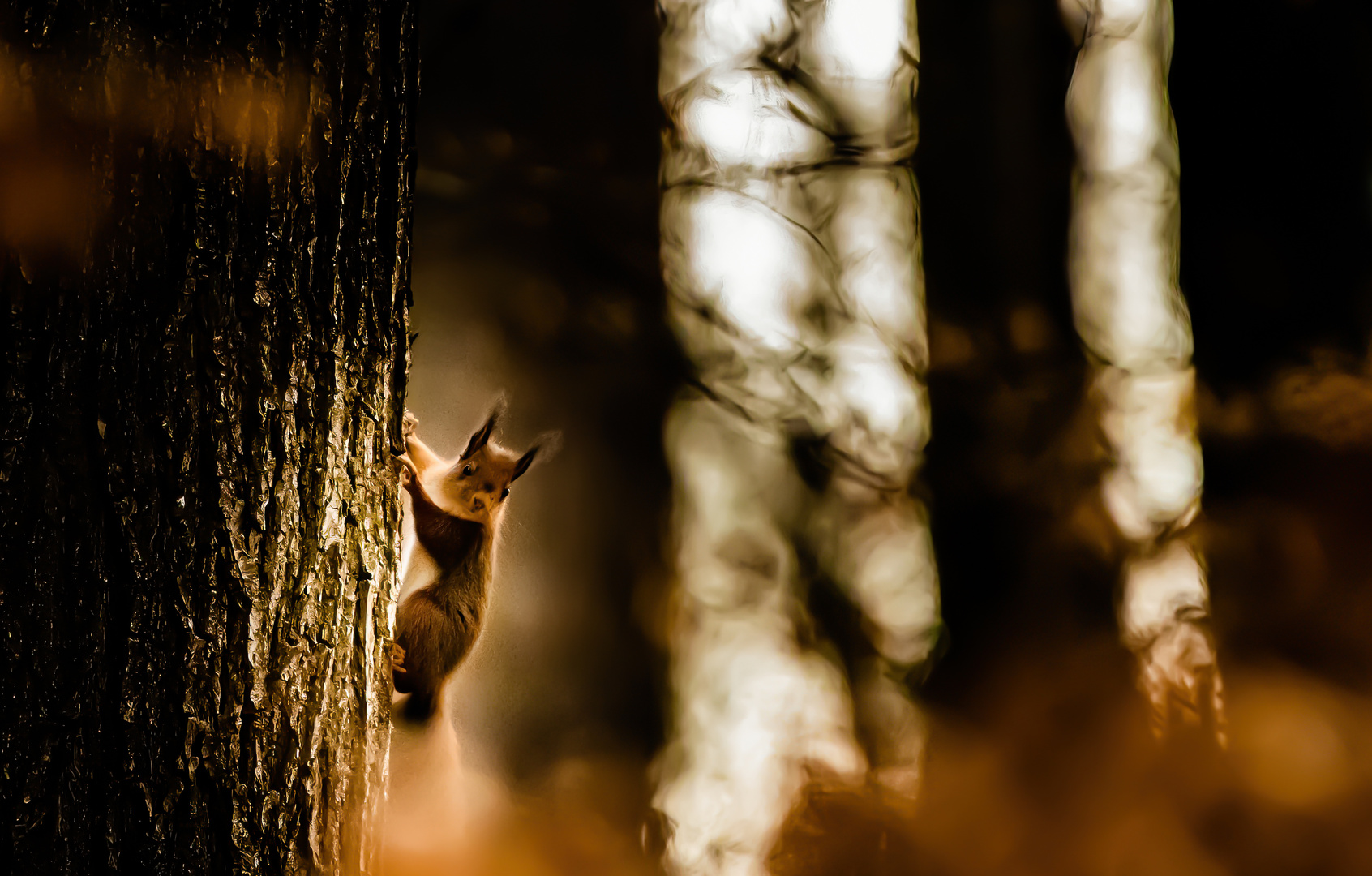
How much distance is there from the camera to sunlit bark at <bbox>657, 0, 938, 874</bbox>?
151 cm

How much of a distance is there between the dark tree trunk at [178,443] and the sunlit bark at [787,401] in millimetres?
901

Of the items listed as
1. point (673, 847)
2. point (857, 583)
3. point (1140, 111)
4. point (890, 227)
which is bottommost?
point (673, 847)

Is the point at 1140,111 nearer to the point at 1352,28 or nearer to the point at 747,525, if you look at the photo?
the point at 1352,28

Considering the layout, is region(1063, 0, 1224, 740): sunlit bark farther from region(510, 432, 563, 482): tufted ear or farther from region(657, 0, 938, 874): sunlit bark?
region(510, 432, 563, 482): tufted ear

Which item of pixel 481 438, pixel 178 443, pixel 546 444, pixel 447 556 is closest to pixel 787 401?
pixel 546 444

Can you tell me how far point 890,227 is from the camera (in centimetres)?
167

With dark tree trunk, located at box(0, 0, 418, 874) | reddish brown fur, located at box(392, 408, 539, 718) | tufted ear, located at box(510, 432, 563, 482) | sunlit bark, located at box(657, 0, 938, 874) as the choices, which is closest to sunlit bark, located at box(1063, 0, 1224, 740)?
sunlit bark, located at box(657, 0, 938, 874)

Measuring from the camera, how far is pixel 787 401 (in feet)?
5.31

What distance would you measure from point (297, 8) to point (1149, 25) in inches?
70.9

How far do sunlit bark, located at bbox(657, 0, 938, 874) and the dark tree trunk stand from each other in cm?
90

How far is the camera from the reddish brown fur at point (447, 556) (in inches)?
50.6

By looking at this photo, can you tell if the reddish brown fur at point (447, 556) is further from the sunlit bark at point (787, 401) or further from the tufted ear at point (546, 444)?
the sunlit bark at point (787, 401)

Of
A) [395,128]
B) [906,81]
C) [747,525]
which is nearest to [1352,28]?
[906,81]

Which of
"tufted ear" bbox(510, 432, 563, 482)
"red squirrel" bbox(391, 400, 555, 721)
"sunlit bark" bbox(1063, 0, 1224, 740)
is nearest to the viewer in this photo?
"red squirrel" bbox(391, 400, 555, 721)
